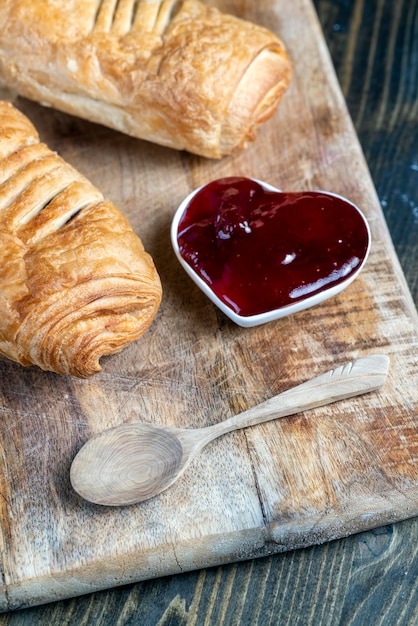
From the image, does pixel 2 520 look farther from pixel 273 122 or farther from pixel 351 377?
pixel 273 122

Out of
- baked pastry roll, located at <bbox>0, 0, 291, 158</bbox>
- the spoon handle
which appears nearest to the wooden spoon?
the spoon handle

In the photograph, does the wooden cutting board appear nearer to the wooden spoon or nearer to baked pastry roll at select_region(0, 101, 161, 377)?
the wooden spoon

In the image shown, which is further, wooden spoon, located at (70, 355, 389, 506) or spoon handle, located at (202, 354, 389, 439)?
spoon handle, located at (202, 354, 389, 439)

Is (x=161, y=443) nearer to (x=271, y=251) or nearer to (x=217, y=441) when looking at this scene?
(x=217, y=441)

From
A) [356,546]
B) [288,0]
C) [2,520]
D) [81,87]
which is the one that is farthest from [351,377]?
[288,0]

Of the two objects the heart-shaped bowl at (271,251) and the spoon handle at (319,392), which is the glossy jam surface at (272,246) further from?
the spoon handle at (319,392)

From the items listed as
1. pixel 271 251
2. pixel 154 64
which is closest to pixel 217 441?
pixel 271 251

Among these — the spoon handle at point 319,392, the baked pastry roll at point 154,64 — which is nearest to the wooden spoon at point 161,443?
the spoon handle at point 319,392
